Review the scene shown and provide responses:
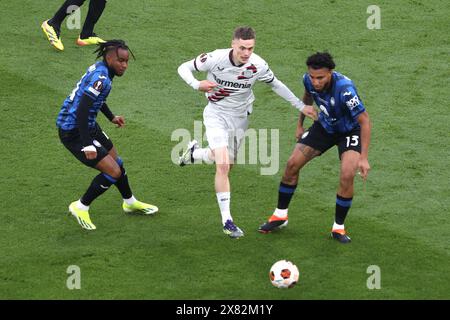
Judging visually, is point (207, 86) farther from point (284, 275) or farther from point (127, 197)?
point (284, 275)

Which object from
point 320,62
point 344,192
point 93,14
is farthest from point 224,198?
point 93,14

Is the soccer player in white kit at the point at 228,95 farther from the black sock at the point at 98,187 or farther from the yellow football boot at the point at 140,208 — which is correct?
the black sock at the point at 98,187

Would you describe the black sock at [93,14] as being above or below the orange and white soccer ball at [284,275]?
above

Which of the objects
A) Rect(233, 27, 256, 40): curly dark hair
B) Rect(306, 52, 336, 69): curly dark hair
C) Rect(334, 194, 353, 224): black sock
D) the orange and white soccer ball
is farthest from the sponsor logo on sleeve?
the orange and white soccer ball

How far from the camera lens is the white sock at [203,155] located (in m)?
11.6

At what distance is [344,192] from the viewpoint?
35.2 ft

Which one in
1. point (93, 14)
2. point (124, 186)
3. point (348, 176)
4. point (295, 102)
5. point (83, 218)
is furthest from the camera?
point (93, 14)

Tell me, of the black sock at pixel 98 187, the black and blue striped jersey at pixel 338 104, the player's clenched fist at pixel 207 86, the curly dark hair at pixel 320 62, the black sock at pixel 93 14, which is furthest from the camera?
the black sock at pixel 93 14

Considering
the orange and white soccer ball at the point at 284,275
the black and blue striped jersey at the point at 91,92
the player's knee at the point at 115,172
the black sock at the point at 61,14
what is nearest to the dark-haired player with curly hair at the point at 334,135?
the orange and white soccer ball at the point at 284,275

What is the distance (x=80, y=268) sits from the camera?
10164 millimetres

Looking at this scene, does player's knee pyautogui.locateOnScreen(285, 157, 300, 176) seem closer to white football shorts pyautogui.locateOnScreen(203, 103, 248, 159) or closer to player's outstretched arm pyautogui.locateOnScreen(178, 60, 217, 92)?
white football shorts pyautogui.locateOnScreen(203, 103, 248, 159)

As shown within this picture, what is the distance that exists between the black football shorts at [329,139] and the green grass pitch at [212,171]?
39.7 inches

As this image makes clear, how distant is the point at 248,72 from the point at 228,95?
0.38m

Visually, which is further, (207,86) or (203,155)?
(203,155)
